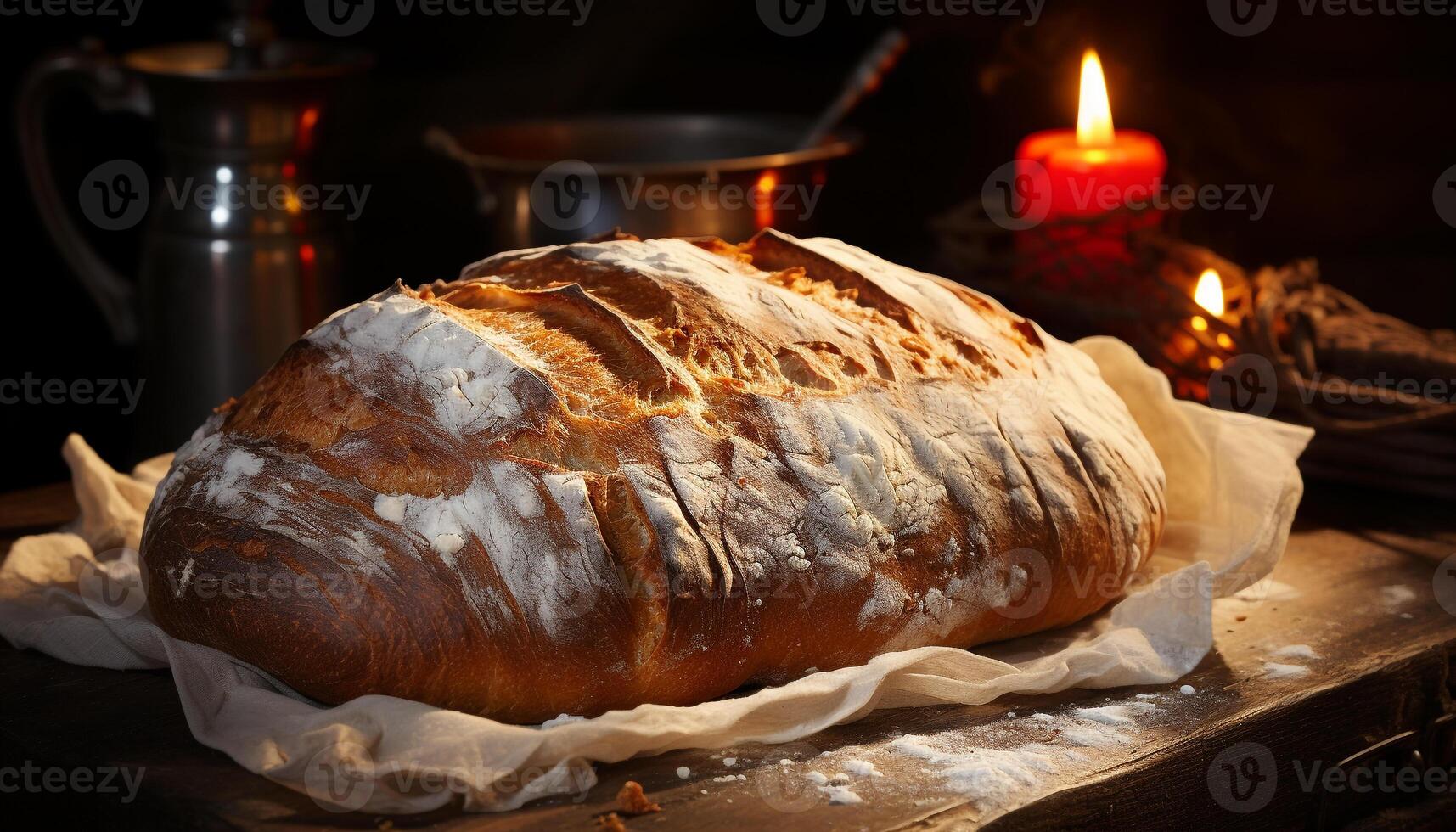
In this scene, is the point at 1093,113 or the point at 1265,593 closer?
the point at 1265,593

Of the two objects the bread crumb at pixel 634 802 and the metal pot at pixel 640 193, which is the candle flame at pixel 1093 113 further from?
the bread crumb at pixel 634 802

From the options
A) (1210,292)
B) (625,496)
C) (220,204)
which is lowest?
(625,496)

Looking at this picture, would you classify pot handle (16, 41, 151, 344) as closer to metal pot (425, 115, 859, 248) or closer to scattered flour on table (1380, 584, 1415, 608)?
metal pot (425, 115, 859, 248)

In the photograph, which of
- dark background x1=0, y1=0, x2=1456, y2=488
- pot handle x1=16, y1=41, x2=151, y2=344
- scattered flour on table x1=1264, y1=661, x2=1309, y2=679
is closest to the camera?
scattered flour on table x1=1264, y1=661, x2=1309, y2=679

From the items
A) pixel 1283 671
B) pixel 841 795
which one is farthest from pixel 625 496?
pixel 1283 671

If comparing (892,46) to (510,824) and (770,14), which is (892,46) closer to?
(770,14)

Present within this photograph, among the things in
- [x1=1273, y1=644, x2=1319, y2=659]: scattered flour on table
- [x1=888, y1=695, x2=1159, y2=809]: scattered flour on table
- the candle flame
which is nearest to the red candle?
the candle flame

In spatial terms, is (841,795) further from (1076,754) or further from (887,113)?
(887,113)
